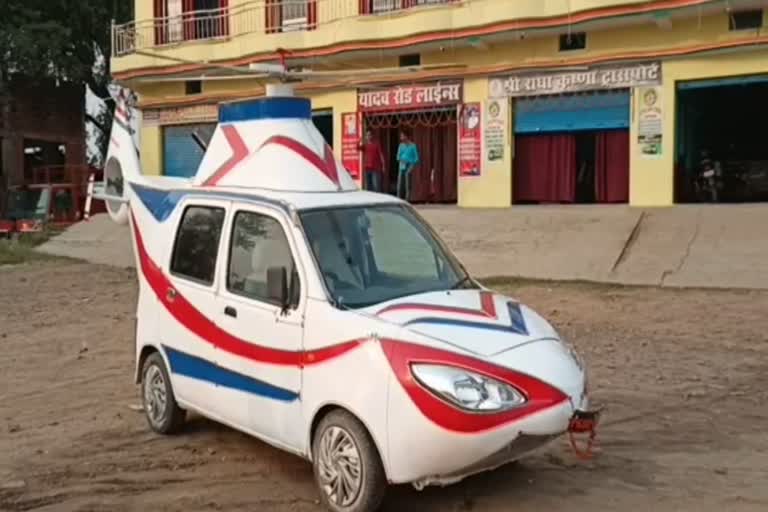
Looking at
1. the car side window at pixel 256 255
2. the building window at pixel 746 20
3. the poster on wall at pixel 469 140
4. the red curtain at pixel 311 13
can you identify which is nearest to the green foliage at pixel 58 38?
the red curtain at pixel 311 13

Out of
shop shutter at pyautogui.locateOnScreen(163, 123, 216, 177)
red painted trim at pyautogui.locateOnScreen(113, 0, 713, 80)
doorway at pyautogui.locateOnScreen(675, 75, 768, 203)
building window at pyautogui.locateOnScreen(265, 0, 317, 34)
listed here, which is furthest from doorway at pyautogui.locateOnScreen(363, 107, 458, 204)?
shop shutter at pyautogui.locateOnScreen(163, 123, 216, 177)

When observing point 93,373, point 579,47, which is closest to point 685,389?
point 93,373

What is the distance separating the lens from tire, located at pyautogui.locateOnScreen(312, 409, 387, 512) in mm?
4957

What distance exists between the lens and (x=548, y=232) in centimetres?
1819

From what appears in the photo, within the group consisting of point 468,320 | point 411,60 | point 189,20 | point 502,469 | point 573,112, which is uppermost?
point 189,20

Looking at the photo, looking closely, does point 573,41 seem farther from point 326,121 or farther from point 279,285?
point 279,285

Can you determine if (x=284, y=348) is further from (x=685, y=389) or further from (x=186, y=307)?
(x=685, y=389)

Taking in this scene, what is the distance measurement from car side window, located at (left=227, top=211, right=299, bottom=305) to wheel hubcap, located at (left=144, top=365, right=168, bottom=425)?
4.44 feet

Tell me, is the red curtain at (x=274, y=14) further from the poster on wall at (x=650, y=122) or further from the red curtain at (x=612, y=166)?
the poster on wall at (x=650, y=122)

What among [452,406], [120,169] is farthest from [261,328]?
[120,169]

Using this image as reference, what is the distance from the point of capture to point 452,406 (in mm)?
4656

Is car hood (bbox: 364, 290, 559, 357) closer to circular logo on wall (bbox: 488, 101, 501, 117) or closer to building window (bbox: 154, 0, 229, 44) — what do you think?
circular logo on wall (bbox: 488, 101, 501, 117)

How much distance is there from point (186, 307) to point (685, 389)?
14.7 feet

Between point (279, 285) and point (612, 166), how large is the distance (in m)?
17.1
